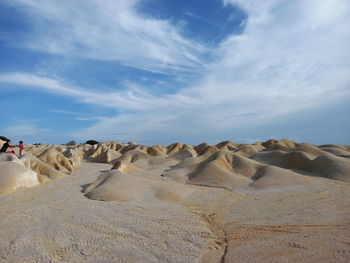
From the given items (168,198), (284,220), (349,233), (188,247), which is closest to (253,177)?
(168,198)

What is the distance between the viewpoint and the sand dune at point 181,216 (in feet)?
18.7

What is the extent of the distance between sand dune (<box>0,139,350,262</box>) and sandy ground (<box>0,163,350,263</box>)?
2 centimetres

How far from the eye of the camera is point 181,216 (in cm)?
824

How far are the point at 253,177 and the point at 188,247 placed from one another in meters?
9.59

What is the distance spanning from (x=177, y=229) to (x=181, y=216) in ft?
3.90

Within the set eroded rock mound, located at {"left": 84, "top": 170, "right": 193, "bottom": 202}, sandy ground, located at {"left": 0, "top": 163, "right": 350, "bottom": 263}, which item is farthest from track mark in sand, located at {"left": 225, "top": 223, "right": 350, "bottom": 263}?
eroded rock mound, located at {"left": 84, "top": 170, "right": 193, "bottom": 202}

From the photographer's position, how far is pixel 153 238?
255 inches

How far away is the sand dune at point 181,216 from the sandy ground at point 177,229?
2 cm

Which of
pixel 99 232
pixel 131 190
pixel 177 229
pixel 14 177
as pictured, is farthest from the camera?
pixel 14 177

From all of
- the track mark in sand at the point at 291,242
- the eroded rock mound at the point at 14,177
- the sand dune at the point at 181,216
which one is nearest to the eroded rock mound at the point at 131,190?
the sand dune at the point at 181,216

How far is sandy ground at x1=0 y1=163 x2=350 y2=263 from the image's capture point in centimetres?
558

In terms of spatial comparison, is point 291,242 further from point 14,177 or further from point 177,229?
point 14,177

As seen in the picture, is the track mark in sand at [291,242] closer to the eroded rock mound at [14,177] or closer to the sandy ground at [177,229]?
the sandy ground at [177,229]

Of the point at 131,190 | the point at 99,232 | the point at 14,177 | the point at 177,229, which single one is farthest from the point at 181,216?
the point at 14,177
